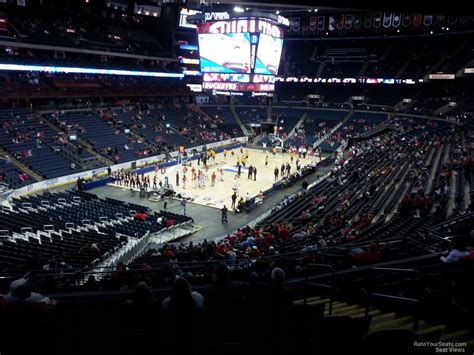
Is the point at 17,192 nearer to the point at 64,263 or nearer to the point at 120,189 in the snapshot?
the point at 120,189

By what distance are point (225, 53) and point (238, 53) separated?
3.62 feet

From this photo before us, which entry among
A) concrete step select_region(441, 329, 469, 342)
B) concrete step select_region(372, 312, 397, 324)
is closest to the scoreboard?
concrete step select_region(372, 312, 397, 324)

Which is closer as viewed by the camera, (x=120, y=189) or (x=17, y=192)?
(x=17, y=192)

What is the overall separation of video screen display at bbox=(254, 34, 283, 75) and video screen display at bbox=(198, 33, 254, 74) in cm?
89

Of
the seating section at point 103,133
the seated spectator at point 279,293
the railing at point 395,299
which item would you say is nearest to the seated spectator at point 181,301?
the seated spectator at point 279,293

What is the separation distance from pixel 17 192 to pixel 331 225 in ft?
75.2

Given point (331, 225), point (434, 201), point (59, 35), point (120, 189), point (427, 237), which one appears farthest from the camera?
point (59, 35)

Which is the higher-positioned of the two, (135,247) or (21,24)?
(21,24)

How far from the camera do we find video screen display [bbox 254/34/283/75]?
95.8ft

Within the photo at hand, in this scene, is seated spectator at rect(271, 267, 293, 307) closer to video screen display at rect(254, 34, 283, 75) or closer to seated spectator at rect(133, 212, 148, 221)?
seated spectator at rect(133, 212, 148, 221)

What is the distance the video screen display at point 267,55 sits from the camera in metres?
29.2

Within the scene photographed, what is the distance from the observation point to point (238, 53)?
29375 mm

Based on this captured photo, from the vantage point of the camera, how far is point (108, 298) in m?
7.25

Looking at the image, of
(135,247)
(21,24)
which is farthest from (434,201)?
(21,24)
